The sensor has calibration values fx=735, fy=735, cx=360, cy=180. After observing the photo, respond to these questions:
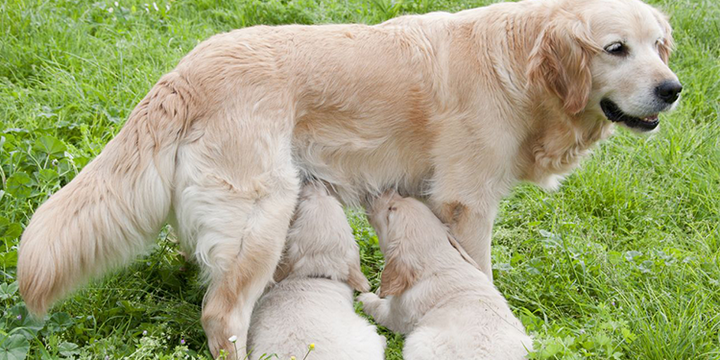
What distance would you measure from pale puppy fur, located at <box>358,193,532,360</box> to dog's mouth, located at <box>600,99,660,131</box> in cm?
105

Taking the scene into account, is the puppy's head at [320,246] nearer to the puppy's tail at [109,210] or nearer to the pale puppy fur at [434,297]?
the pale puppy fur at [434,297]

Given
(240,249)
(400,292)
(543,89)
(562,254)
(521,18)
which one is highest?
(521,18)

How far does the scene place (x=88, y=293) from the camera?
151 inches

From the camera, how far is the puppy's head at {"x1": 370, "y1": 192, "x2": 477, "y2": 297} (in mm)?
3678

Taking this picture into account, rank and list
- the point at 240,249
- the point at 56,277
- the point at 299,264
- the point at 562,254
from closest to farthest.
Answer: the point at 56,277
the point at 240,249
the point at 299,264
the point at 562,254

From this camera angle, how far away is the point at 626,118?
382 cm

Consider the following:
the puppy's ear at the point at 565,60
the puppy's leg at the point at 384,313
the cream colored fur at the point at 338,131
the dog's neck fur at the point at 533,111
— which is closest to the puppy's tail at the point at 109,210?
the cream colored fur at the point at 338,131

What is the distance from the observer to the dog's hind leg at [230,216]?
331cm

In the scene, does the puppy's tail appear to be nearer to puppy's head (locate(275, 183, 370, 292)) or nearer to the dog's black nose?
puppy's head (locate(275, 183, 370, 292))

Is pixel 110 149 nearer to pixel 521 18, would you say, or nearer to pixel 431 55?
pixel 431 55

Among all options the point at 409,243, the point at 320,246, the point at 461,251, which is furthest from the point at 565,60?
the point at 320,246

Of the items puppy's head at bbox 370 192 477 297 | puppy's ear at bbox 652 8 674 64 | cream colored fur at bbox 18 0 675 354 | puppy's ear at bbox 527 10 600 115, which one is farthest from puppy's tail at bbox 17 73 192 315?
puppy's ear at bbox 652 8 674 64

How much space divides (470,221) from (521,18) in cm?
111

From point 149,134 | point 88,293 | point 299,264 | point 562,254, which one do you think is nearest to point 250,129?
point 149,134
